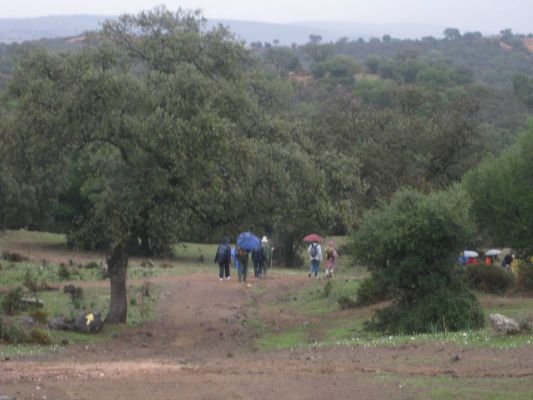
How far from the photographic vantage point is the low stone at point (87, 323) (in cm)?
2095

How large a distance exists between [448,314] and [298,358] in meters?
5.13

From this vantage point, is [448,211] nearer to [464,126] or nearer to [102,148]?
[102,148]

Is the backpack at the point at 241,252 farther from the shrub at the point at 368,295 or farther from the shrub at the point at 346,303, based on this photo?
the shrub at the point at 368,295

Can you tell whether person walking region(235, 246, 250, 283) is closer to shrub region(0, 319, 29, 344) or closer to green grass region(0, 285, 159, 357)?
green grass region(0, 285, 159, 357)

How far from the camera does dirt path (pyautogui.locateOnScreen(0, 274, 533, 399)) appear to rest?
12258 millimetres

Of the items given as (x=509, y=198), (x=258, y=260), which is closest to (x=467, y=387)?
(x=509, y=198)

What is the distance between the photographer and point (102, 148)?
70.7 feet

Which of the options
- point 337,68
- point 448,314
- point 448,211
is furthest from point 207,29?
point 337,68

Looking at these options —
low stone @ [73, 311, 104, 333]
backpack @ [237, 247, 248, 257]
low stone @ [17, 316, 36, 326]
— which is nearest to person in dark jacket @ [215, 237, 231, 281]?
backpack @ [237, 247, 248, 257]

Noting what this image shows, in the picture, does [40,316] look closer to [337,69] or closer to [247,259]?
[247,259]

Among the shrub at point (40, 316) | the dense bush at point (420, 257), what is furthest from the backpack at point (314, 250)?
the shrub at point (40, 316)

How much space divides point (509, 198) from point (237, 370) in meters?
17.4

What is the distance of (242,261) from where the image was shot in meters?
32.0

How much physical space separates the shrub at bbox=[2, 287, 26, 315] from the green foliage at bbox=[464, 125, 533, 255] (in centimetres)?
1487
